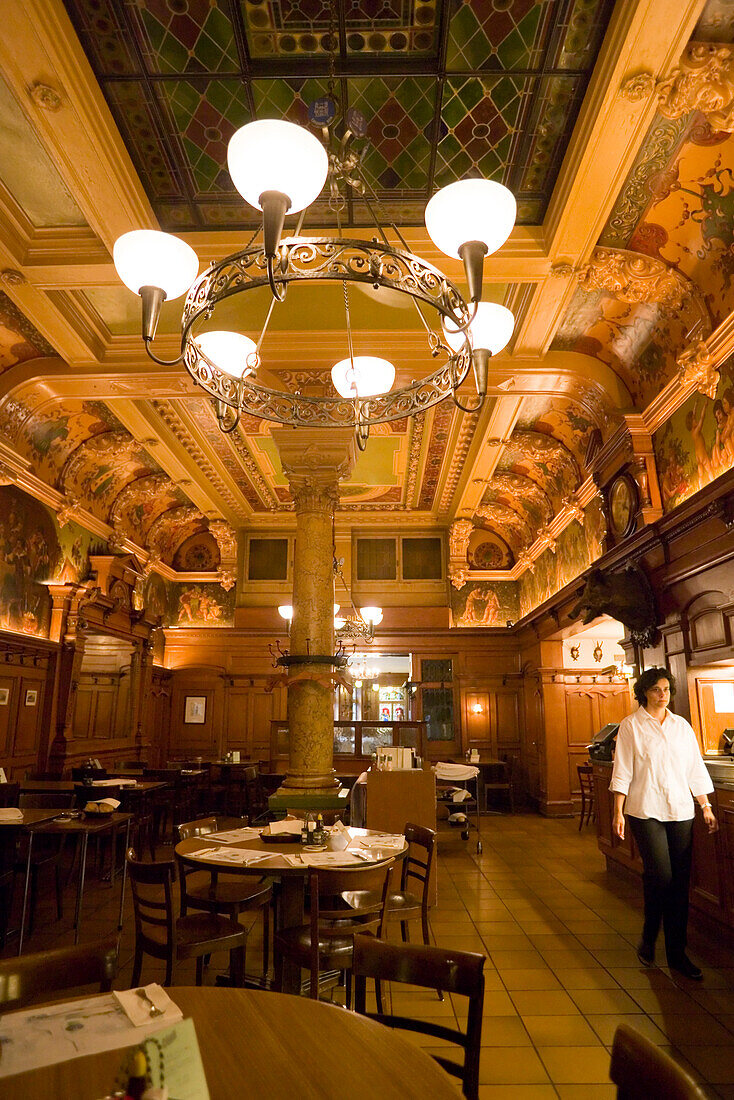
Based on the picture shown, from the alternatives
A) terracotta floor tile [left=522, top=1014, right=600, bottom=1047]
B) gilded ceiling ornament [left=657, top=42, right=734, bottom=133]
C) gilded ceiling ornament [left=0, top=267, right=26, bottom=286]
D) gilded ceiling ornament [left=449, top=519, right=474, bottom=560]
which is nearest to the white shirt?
terracotta floor tile [left=522, top=1014, right=600, bottom=1047]

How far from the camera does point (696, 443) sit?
19.8ft

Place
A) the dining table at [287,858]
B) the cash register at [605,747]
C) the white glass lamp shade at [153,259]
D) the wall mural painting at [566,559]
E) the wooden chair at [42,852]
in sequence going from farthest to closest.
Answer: the wall mural painting at [566,559] < the cash register at [605,747] < the wooden chair at [42,852] < the dining table at [287,858] < the white glass lamp shade at [153,259]

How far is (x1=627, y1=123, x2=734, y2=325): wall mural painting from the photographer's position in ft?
15.5

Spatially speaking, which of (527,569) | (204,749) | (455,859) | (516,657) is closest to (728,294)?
(455,859)

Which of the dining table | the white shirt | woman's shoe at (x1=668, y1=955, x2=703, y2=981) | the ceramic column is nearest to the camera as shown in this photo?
the dining table

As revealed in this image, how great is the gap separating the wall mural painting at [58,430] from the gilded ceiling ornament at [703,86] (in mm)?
6917

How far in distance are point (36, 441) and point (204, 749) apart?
765cm

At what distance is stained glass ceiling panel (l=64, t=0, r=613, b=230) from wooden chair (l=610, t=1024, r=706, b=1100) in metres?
4.07

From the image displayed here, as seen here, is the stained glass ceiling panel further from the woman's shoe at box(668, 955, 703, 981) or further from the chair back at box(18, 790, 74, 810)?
the chair back at box(18, 790, 74, 810)

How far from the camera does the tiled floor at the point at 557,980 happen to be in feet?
10.9

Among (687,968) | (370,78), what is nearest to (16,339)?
(370,78)

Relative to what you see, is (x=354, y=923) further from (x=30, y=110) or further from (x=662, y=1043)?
(x=30, y=110)

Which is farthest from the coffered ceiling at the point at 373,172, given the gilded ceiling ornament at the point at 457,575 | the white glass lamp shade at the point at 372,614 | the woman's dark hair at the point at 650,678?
the gilded ceiling ornament at the point at 457,575

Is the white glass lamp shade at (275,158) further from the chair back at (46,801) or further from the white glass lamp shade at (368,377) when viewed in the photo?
the chair back at (46,801)
